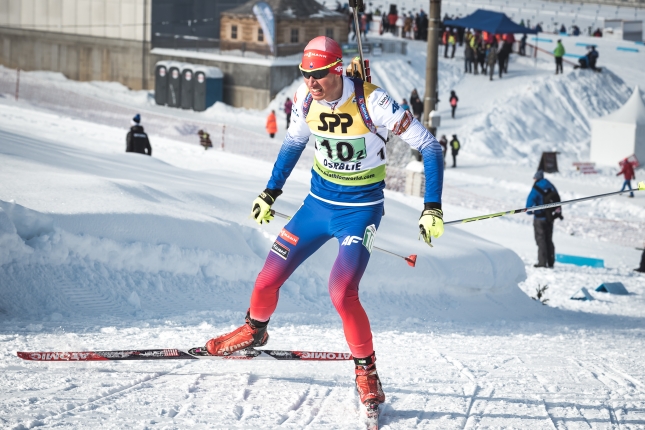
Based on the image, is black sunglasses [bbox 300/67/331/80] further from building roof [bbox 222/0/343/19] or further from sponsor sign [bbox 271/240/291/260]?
building roof [bbox 222/0/343/19]

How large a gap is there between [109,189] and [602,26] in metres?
47.2

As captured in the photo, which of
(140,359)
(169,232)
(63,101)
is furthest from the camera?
(63,101)

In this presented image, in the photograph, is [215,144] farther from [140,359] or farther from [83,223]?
[140,359]

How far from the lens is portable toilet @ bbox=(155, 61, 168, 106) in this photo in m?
33.2

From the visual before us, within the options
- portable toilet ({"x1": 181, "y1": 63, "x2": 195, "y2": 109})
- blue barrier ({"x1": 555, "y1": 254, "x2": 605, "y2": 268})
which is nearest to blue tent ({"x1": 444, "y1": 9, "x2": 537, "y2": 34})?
portable toilet ({"x1": 181, "y1": 63, "x2": 195, "y2": 109})

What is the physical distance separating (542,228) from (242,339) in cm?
918

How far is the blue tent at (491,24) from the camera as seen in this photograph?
3317 cm

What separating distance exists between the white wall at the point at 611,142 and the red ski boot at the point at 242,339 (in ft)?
81.7

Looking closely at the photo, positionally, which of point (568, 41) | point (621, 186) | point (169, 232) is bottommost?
point (621, 186)

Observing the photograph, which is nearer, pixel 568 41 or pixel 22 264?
pixel 22 264

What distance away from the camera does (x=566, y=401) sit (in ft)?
18.7

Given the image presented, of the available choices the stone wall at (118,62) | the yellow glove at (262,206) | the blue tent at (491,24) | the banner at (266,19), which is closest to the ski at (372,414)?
the yellow glove at (262,206)

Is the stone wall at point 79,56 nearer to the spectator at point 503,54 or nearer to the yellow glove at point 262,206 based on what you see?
the spectator at point 503,54

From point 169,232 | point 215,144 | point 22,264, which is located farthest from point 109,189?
point 215,144
